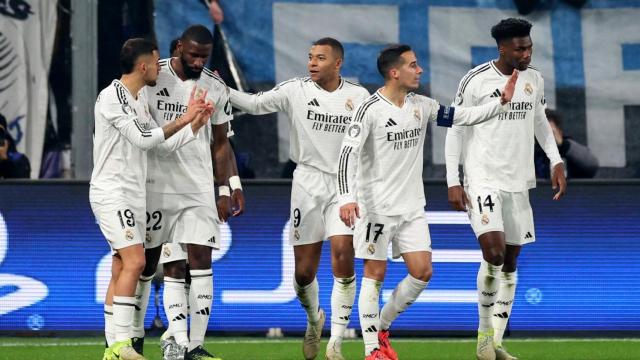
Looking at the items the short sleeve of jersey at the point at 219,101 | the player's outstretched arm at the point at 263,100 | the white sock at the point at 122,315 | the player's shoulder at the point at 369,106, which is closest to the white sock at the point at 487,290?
the player's shoulder at the point at 369,106

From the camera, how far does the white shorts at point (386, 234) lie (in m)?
9.77

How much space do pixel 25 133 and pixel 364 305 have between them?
16.4 feet

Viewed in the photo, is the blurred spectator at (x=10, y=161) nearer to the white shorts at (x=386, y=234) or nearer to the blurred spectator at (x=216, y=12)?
the blurred spectator at (x=216, y=12)

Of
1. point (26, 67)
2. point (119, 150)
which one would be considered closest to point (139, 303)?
point (119, 150)

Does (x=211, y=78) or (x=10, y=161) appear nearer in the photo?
(x=211, y=78)

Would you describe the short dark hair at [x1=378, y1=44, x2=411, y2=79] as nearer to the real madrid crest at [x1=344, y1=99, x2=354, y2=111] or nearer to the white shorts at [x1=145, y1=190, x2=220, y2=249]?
the real madrid crest at [x1=344, y1=99, x2=354, y2=111]

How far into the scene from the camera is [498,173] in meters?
10.3

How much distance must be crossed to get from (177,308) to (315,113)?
5.72 feet

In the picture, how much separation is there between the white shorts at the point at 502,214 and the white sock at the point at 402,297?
27.5 inches

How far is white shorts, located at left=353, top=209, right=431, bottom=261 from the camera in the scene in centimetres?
977

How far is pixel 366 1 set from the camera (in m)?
14.1

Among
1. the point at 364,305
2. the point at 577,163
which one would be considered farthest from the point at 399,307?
the point at 577,163

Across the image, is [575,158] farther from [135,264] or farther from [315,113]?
[135,264]

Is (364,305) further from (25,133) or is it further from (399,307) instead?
(25,133)
